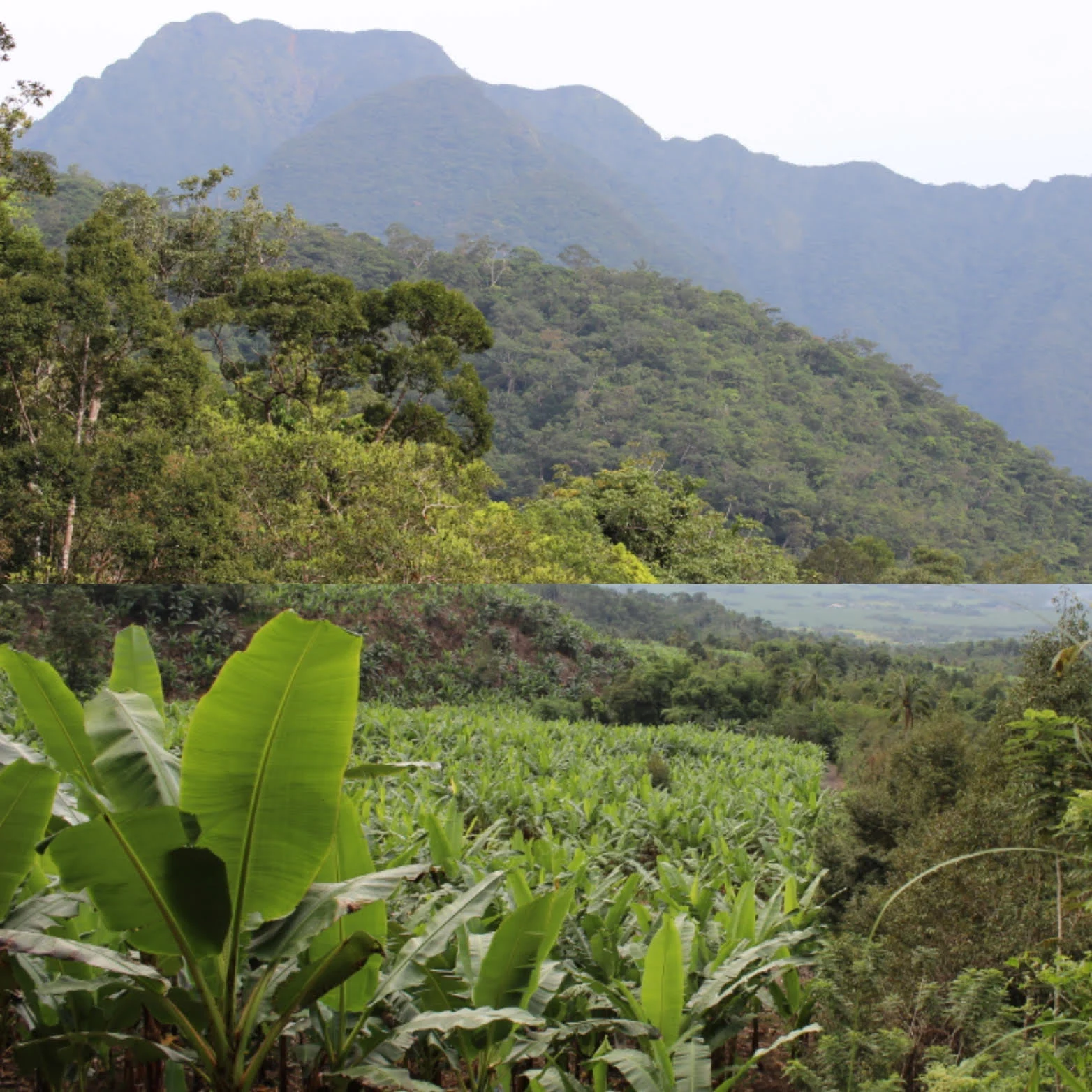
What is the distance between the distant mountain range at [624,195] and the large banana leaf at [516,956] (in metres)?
70.9

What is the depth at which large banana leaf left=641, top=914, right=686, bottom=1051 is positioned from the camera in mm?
1991

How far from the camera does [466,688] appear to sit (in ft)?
17.5

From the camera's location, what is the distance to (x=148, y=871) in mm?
1629

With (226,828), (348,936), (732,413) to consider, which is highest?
(732,413)

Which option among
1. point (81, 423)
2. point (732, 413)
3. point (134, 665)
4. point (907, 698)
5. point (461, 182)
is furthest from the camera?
point (461, 182)

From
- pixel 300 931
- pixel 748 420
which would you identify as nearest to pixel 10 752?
pixel 300 931

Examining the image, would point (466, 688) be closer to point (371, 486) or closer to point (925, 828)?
point (925, 828)

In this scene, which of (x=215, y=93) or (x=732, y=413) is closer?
(x=732, y=413)

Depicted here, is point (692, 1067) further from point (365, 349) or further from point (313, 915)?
point (365, 349)

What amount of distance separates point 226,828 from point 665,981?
0.90 meters

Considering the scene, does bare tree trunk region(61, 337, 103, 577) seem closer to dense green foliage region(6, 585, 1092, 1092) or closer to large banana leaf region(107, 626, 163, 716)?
dense green foliage region(6, 585, 1092, 1092)

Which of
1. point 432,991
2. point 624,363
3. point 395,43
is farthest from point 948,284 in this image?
point 432,991

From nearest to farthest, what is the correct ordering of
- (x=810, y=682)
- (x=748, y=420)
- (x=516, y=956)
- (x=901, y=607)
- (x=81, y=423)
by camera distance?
(x=516, y=956) < (x=901, y=607) < (x=810, y=682) < (x=81, y=423) < (x=748, y=420)

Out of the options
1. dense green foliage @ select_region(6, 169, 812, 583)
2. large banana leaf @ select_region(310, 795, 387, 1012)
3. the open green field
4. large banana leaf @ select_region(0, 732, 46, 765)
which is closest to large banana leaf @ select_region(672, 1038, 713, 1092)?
large banana leaf @ select_region(310, 795, 387, 1012)
